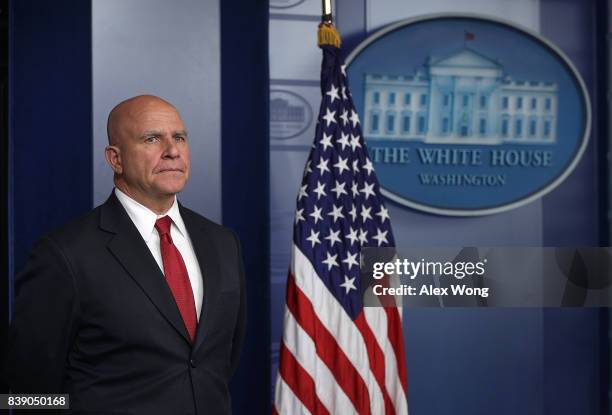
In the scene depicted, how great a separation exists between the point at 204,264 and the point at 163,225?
0.14 m

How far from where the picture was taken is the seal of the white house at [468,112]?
8.80 feet

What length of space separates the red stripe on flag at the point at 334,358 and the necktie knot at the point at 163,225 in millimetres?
714

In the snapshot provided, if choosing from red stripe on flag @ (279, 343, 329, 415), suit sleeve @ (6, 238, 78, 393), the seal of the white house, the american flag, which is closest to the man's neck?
suit sleeve @ (6, 238, 78, 393)

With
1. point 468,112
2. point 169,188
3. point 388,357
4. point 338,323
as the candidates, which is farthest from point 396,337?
point 169,188

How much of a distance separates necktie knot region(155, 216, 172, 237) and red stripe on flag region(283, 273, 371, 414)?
0.71 meters

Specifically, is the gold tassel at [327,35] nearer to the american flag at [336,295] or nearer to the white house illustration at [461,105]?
the american flag at [336,295]

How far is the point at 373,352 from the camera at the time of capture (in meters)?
2.28

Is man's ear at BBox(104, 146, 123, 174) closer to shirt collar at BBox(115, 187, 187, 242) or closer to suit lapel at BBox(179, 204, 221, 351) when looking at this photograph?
shirt collar at BBox(115, 187, 187, 242)

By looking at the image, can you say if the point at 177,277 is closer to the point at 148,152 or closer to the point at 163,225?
the point at 163,225

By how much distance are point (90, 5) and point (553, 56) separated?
1.84m

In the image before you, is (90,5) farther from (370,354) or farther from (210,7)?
(370,354)

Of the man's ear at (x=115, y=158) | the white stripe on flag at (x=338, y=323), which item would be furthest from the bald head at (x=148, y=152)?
the white stripe on flag at (x=338, y=323)

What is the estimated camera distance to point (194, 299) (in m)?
1.60

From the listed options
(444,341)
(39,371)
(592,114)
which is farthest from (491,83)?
(39,371)
